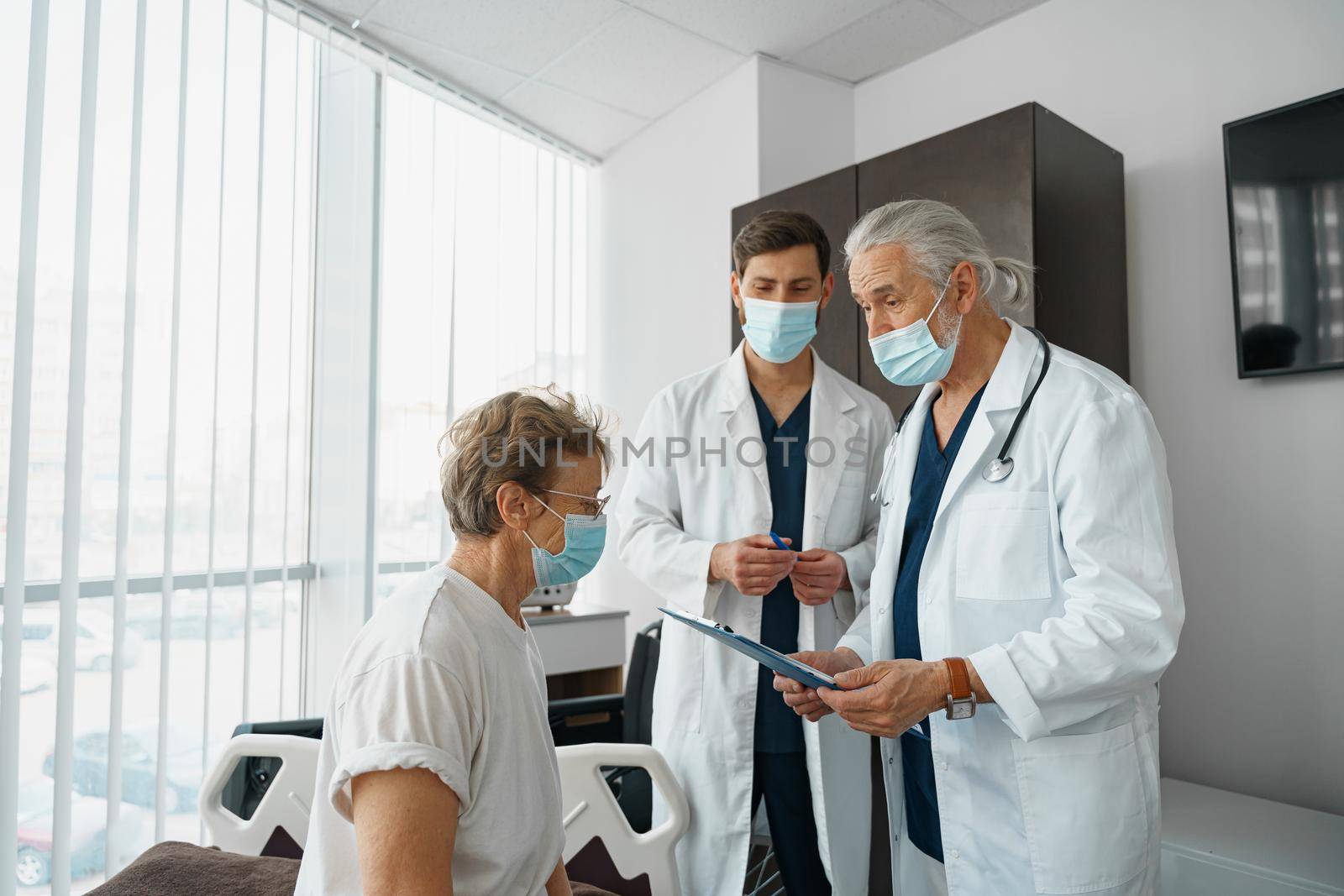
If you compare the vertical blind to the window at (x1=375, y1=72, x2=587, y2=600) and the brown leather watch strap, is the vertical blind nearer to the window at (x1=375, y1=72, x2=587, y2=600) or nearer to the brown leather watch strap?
the window at (x1=375, y1=72, x2=587, y2=600)

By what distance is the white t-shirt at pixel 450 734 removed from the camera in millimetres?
845

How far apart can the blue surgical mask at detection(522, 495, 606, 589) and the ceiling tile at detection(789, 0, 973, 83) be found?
2.22 metres

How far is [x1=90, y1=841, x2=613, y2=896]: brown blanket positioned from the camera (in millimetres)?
1146

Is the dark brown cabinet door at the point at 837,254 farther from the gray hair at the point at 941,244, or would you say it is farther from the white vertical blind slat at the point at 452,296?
the white vertical blind slat at the point at 452,296

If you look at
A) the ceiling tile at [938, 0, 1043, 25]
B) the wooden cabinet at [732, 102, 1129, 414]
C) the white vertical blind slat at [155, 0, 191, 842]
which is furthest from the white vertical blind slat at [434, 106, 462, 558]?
the ceiling tile at [938, 0, 1043, 25]

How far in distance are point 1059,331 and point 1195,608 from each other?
836 millimetres

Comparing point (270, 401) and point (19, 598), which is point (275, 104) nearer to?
point (270, 401)

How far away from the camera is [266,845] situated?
4.71 ft

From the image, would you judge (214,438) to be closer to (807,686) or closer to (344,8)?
(344,8)

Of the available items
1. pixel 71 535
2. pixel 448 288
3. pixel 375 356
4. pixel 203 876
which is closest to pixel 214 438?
pixel 71 535

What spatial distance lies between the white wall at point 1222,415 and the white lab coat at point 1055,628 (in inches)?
42.9

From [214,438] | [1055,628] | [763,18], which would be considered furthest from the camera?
[763,18]

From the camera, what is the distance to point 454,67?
301cm

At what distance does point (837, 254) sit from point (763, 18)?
80 cm
